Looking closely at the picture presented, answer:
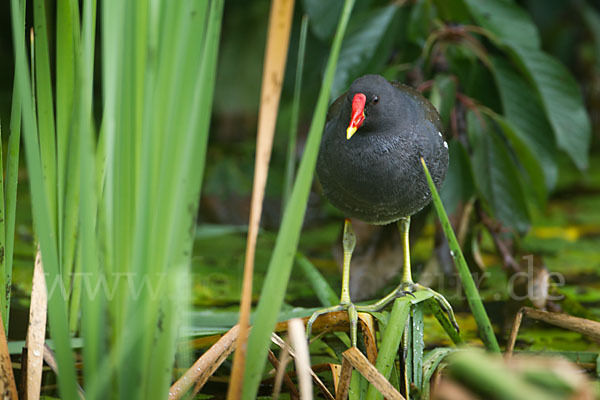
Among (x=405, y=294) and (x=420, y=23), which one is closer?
(x=405, y=294)

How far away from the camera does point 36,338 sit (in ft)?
3.71

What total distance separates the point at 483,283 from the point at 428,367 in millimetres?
915

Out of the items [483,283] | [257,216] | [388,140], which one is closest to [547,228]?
[483,283]

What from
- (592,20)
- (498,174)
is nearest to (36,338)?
(498,174)

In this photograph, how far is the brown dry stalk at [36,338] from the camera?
110 cm

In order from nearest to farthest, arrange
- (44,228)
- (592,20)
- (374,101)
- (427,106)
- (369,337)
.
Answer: (44,228) → (369,337) → (374,101) → (427,106) → (592,20)

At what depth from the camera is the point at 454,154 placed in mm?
1789

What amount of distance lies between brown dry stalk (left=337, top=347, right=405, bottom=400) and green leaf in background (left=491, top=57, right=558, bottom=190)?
3.38ft

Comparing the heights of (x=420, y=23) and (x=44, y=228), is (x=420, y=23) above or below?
above

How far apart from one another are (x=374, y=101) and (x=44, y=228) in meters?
0.72

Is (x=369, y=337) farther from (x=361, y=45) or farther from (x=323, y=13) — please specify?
(x=323, y=13)

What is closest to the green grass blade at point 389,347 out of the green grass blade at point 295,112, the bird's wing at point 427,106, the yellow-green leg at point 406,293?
the yellow-green leg at point 406,293

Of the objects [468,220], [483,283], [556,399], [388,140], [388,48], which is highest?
[388,48]

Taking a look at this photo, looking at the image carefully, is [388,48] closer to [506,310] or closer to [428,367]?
[506,310]
